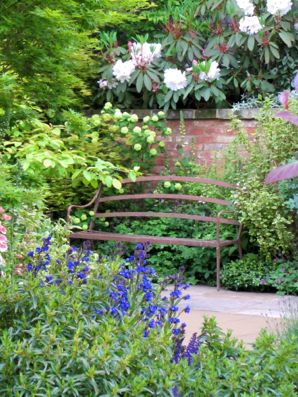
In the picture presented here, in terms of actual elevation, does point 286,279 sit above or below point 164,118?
below

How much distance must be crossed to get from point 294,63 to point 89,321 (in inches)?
272

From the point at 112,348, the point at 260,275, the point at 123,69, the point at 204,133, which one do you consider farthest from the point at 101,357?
the point at 123,69

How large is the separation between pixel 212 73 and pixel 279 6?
1.03 meters

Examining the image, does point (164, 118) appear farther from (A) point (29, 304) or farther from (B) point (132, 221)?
(A) point (29, 304)

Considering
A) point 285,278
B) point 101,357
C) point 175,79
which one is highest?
point 175,79

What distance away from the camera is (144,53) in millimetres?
10141

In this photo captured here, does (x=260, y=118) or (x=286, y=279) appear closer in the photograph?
(x=286, y=279)

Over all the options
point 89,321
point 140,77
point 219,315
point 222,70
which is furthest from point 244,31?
point 89,321

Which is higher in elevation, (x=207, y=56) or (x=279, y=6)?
(x=279, y=6)

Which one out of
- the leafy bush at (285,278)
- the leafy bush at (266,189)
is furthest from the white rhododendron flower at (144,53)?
the leafy bush at (285,278)

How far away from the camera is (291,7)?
980cm

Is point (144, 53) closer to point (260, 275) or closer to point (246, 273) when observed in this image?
point (246, 273)

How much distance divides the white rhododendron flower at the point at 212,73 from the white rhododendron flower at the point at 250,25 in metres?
0.50

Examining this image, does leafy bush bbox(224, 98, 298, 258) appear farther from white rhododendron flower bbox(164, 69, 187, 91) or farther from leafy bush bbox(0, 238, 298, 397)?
leafy bush bbox(0, 238, 298, 397)
